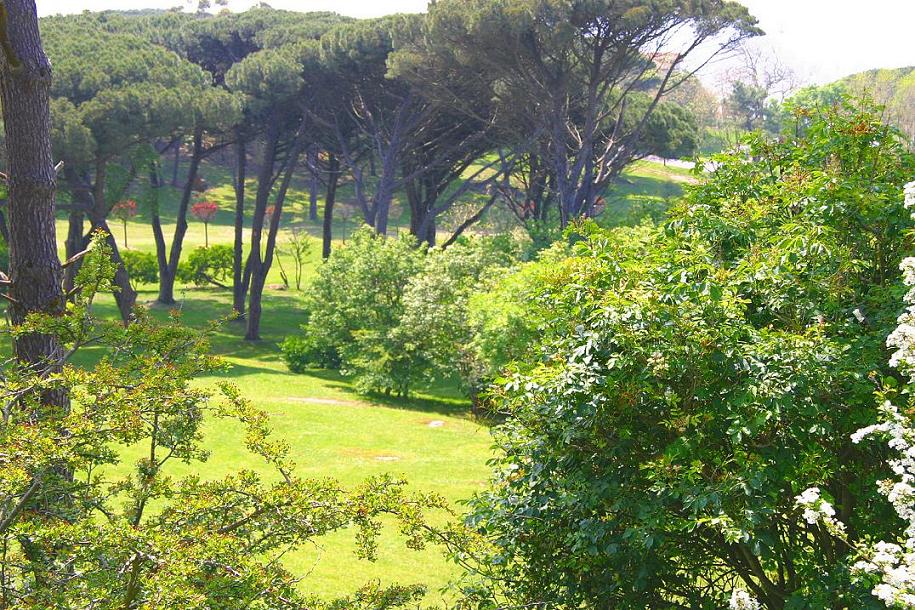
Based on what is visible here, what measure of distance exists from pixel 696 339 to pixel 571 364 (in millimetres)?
761

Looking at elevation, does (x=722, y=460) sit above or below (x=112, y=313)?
above

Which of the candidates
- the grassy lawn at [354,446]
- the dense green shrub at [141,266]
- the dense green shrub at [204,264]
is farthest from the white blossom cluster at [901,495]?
the dense green shrub at [204,264]

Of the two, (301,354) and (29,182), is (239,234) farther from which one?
(29,182)

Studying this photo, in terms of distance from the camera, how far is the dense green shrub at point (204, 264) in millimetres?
44250

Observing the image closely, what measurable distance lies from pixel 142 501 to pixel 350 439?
15.2 metres

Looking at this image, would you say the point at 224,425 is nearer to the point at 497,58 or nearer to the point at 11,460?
the point at 497,58

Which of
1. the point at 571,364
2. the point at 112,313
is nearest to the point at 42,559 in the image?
the point at 571,364

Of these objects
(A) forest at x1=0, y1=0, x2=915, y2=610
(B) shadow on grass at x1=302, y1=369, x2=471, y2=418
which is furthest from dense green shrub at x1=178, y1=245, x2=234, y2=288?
(A) forest at x1=0, y1=0, x2=915, y2=610

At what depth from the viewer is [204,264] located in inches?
1748

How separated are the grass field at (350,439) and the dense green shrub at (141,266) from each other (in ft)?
11.1

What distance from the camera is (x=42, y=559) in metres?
4.96

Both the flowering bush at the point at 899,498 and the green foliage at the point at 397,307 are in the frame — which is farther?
the green foliage at the point at 397,307

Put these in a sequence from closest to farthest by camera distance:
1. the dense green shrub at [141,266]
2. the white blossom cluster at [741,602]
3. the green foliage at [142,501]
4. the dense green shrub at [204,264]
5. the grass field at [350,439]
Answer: the white blossom cluster at [741,602] → the green foliage at [142,501] → the grass field at [350,439] → the dense green shrub at [141,266] → the dense green shrub at [204,264]

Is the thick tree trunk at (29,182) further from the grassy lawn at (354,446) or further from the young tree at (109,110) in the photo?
the young tree at (109,110)
